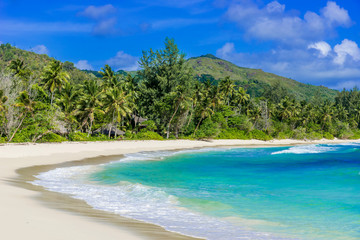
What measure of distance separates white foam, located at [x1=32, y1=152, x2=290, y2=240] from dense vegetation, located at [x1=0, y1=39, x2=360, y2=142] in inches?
832

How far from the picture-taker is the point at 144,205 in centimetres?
1079

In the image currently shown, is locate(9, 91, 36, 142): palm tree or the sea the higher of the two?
locate(9, 91, 36, 142): palm tree

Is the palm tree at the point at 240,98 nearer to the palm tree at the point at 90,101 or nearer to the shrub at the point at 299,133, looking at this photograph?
the shrub at the point at 299,133

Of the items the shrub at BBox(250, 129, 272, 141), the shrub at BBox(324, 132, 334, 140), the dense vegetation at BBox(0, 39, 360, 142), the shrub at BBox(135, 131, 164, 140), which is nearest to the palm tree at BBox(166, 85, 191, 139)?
the dense vegetation at BBox(0, 39, 360, 142)

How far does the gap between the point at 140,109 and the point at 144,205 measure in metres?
45.3

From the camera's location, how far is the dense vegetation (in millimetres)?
34750

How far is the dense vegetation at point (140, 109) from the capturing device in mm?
34750

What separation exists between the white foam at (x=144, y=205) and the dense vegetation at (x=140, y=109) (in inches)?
832

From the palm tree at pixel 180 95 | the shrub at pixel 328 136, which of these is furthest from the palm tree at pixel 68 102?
the shrub at pixel 328 136

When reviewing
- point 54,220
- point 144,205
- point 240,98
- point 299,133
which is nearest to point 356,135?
point 299,133

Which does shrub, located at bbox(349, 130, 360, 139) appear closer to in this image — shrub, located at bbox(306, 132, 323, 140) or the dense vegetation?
the dense vegetation

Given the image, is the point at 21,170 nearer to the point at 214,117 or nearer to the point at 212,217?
the point at 212,217

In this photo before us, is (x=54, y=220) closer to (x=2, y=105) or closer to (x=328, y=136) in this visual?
(x=2, y=105)

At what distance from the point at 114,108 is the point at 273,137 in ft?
143
